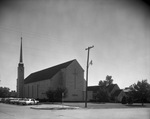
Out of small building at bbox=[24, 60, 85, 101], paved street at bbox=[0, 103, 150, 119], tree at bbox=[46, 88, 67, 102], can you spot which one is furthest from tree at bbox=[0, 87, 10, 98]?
paved street at bbox=[0, 103, 150, 119]

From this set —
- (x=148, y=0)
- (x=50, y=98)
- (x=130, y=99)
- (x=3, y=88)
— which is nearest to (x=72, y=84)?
(x=50, y=98)

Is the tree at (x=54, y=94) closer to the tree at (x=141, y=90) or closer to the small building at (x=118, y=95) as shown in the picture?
the tree at (x=141, y=90)

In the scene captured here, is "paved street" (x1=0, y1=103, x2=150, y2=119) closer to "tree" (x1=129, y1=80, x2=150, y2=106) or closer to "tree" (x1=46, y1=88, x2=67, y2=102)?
"tree" (x1=129, y1=80, x2=150, y2=106)

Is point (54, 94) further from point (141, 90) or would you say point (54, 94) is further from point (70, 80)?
point (141, 90)

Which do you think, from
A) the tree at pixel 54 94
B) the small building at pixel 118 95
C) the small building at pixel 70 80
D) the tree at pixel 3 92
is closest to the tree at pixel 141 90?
the tree at pixel 54 94

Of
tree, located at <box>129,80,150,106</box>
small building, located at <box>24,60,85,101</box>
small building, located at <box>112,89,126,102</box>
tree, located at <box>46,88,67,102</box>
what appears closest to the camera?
tree, located at <box>129,80,150,106</box>

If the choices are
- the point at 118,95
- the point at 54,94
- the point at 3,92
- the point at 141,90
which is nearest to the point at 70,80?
the point at 54,94

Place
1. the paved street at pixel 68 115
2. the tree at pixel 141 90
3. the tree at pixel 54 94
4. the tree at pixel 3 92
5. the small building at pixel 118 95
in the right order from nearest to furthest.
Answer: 1. the paved street at pixel 68 115
2. the tree at pixel 141 90
3. the tree at pixel 54 94
4. the small building at pixel 118 95
5. the tree at pixel 3 92

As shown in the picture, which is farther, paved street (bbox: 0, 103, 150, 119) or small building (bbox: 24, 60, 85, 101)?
small building (bbox: 24, 60, 85, 101)

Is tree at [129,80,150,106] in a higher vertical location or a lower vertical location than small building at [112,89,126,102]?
higher

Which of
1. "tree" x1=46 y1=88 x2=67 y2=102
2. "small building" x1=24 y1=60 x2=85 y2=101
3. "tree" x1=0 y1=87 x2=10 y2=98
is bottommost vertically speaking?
"tree" x1=0 y1=87 x2=10 y2=98

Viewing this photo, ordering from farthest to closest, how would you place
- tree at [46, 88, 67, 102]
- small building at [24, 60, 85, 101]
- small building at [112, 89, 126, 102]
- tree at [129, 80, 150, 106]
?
1. small building at [112, 89, 126, 102]
2. small building at [24, 60, 85, 101]
3. tree at [46, 88, 67, 102]
4. tree at [129, 80, 150, 106]

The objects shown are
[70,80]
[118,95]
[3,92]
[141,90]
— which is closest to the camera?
[141,90]

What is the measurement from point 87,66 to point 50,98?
20.3 m
